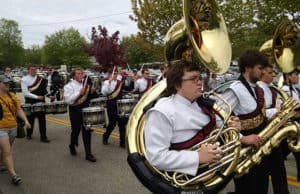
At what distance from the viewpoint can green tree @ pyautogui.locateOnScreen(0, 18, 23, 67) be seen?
8450 centimetres

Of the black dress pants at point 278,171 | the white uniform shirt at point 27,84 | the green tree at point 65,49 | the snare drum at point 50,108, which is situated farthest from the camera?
the green tree at point 65,49

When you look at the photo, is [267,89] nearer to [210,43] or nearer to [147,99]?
[210,43]

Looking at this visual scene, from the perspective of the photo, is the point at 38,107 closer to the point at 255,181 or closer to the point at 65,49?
the point at 255,181

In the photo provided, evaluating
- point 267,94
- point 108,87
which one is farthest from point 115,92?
point 267,94

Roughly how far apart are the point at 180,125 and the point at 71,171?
14.1ft

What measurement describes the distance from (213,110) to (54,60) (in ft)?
256

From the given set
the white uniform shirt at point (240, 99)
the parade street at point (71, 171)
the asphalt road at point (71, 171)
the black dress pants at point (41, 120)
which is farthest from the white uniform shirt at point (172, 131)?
the black dress pants at point (41, 120)

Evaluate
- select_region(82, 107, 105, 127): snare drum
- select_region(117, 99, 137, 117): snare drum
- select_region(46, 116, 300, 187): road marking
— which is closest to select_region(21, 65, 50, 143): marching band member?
select_region(46, 116, 300, 187): road marking

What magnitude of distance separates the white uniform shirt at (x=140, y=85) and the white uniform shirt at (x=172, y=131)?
7.61 metres

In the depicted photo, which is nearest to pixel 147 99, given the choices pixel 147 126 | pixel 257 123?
pixel 147 126

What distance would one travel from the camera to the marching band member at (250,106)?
3893 millimetres

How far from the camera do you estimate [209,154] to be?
2676 mm

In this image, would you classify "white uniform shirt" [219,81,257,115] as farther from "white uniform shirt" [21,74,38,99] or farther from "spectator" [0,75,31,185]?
"white uniform shirt" [21,74,38,99]

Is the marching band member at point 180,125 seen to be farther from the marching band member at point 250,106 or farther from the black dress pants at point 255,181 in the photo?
the black dress pants at point 255,181
